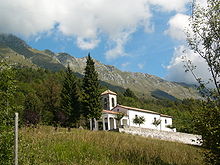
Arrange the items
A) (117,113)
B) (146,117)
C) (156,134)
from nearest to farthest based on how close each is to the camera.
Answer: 1. (156,134)
2. (117,113)
3. (146,117)

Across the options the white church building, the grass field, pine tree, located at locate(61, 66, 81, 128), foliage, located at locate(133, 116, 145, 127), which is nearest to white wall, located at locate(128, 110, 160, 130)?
the white church building

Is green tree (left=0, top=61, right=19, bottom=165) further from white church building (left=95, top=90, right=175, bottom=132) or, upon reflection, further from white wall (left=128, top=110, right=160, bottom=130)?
white wall (left=128, top=110, right=160, bottom=130)

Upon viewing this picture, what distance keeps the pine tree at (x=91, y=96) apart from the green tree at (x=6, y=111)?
31934mm

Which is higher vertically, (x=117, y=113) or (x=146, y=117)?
(x=117, y=113)

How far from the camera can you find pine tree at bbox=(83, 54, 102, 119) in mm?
38219

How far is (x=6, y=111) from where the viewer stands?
5879 mm

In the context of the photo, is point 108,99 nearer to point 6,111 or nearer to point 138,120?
point 138,120

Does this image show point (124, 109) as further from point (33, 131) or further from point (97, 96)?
point (33, 131)

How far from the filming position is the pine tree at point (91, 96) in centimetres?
3822

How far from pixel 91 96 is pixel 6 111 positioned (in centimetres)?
3291

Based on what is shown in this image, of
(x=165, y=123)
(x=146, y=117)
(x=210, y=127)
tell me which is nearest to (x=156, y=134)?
(x=146, y=117)

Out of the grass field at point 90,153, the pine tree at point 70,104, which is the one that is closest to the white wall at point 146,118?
the pine tree at point 70,104

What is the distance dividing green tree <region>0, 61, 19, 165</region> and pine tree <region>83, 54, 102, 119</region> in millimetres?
31934

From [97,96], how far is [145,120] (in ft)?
57.4
